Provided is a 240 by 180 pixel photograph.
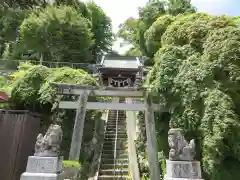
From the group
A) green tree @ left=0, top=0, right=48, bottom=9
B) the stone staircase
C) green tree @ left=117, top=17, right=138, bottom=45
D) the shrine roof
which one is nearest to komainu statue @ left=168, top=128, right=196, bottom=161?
the stone staircase

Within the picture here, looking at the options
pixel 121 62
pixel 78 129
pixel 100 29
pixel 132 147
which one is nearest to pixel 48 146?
pixel 78 129

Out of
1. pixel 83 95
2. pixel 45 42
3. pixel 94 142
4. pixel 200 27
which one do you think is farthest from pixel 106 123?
pixel 45 42

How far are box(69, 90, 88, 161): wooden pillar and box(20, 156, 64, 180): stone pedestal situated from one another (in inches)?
143

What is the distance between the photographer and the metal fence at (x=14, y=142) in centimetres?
896

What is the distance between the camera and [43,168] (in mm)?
6676

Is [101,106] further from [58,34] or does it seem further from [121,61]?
[58,34]

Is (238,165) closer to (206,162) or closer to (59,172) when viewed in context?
(206,162)

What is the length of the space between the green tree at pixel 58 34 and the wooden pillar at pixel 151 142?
1284cm

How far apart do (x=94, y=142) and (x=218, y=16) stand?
8675 millimetres

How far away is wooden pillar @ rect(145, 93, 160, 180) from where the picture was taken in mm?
9883

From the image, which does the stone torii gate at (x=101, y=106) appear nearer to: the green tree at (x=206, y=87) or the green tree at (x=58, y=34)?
the green tree at (x=206, y=87)

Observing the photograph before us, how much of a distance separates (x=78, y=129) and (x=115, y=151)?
2.74 metres

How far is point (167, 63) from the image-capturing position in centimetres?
1031

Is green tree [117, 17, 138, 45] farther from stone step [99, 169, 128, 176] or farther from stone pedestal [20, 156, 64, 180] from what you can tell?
stone pedestal [20, 156, 64, 180]
